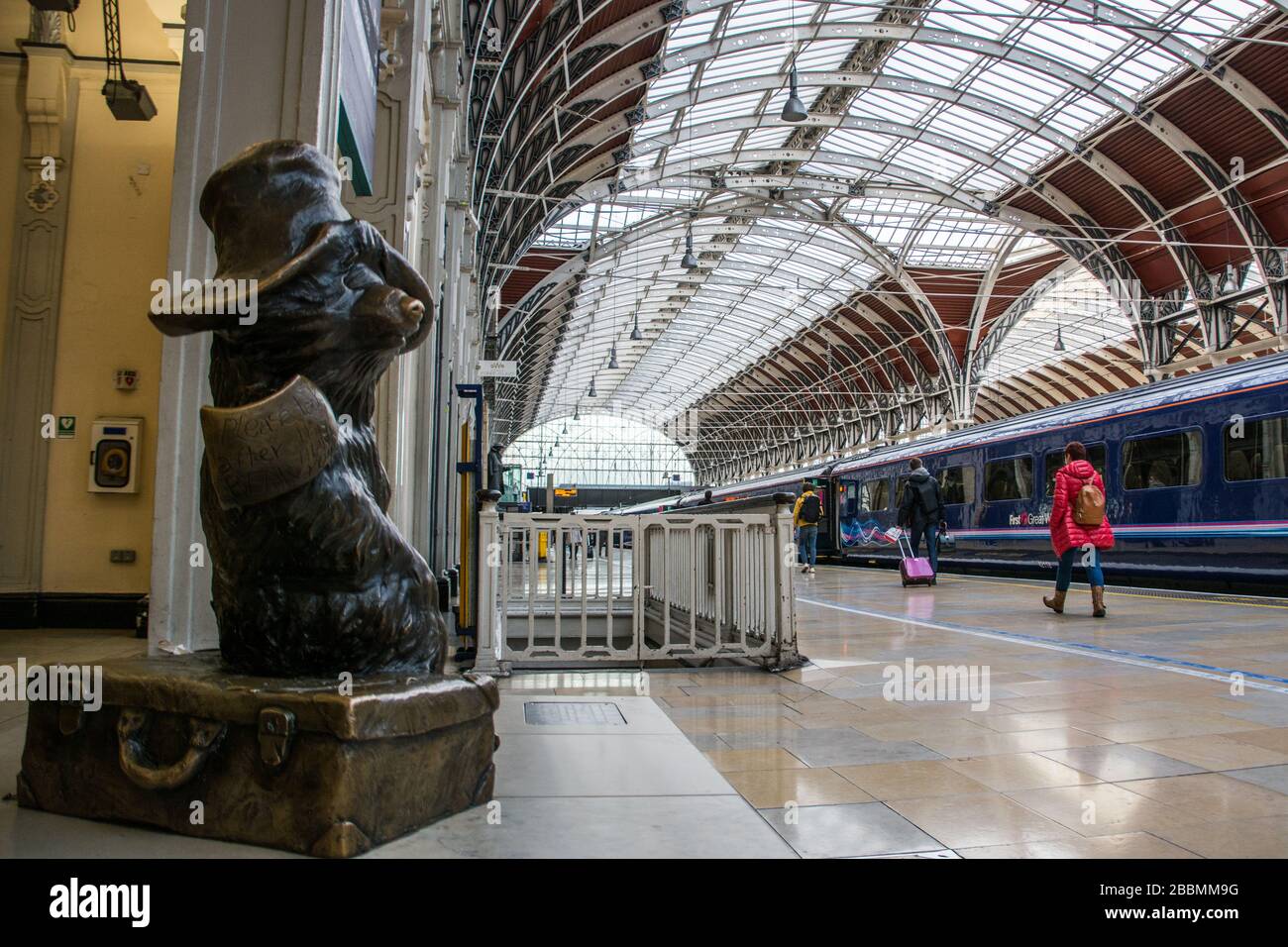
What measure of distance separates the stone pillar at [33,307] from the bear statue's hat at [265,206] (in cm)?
586

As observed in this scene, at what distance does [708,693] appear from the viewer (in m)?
4.65

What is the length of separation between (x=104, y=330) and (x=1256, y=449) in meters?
12.4

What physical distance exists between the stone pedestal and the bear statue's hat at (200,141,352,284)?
949 mm

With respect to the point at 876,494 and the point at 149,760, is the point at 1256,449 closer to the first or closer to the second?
the point at 876,494

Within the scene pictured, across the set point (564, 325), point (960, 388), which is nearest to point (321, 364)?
point (960, 388)

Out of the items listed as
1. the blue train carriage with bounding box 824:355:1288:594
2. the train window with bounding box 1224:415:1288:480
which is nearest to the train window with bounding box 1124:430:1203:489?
the blue train carriage with bounding box 824:355:1288:594

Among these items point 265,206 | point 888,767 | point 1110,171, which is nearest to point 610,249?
point 1110,171

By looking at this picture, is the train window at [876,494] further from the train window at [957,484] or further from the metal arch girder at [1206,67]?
the metal arch girder at [1206,67]

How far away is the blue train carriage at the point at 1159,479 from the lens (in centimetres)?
1060

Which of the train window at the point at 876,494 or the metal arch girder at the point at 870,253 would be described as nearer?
the train window at the point at 876,494

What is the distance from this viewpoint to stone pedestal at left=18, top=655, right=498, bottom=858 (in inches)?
68.3

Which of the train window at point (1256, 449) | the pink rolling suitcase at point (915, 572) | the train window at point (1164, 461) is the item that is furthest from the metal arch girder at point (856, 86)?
the train window at point (1256, 449)

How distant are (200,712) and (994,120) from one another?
81.8ft

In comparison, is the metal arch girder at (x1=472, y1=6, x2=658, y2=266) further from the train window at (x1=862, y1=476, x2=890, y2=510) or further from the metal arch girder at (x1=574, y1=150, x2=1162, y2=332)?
the train window at (x1=862, y1=476, x2=890, y2=510)
